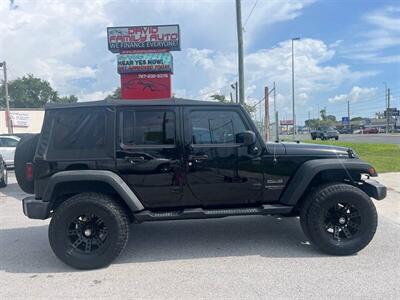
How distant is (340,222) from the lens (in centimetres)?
430

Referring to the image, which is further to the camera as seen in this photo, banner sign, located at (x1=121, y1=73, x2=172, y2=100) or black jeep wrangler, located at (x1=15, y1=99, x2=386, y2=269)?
banner sign, located at (x1=121, y1=73, x2=172, y2=100)

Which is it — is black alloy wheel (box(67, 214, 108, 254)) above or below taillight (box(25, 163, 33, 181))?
below

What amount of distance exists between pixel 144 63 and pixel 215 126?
970cm

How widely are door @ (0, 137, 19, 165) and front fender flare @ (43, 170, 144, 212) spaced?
429 inches

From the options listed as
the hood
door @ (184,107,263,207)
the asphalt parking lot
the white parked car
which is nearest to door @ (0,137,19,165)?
the white parked car

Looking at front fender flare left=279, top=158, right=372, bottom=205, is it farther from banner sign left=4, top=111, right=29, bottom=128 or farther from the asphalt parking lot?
banner sign left=4, top=111, right=29, bottom=128

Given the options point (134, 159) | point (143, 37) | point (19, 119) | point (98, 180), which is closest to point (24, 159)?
point (98, 180)

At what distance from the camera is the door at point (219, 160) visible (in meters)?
4.18

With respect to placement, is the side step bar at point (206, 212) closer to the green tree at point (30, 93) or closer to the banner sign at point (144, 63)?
the banner sign at point (144, 63)

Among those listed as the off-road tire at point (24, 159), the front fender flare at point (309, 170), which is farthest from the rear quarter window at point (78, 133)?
the front fender flare at point (309, 170)

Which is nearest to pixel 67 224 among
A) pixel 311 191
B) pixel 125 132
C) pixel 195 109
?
pixel 125 132

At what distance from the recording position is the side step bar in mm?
4121

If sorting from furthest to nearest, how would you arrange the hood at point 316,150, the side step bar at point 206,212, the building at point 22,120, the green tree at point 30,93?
1. the green tree at point 30,93
2. the building at point 22,120
3. the hood at point 316,150
4. the side step bar at point 206,212

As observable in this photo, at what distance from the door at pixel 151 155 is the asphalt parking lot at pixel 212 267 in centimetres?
82
